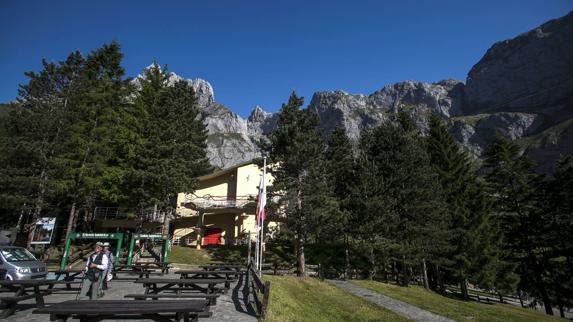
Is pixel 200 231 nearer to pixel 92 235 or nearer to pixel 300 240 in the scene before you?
pixel 92 235

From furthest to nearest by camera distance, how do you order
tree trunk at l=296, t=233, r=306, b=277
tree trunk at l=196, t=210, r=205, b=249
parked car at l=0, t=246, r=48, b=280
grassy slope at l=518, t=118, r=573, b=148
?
grassy slope at l=518, t=118, r=573, b=148 → tree trunk at l=196, t=210, r=205, b=249 → tree trunk at l=296, t=233, r=306, b=277 → parked car at l=0, t=246, r=48, b=280

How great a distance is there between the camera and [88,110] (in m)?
24.8

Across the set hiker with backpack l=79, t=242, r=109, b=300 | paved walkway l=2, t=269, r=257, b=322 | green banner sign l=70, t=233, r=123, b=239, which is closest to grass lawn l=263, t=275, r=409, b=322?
paved walkway l=2, t=269, r=257, b=322

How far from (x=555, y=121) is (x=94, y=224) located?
19055 cm

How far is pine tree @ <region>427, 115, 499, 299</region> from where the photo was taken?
86.8 ft

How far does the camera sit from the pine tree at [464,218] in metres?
26.5

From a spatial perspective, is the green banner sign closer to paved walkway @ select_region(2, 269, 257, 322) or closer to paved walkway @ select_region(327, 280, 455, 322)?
paved walkway @ select_region(2, 269, 257, 322)

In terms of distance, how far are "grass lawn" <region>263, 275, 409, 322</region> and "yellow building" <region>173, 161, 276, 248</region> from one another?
59.3 ft

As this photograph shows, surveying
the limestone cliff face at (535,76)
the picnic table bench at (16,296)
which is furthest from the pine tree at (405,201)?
the limestone cliff face at (535,76)

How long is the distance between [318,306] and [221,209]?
886 inches

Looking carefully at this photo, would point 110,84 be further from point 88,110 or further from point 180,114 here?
point 180,114

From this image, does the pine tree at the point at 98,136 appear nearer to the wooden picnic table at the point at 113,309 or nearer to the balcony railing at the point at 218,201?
the balcony railing at the point at 218,201

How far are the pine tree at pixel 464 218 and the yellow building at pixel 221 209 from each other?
18741mm

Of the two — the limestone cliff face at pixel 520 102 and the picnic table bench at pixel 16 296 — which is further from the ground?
the limestone cliff face at pixel 520 102
